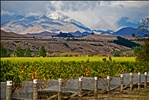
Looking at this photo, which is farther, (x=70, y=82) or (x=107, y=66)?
(x=107, y=66)

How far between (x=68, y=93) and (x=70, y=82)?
1610mm

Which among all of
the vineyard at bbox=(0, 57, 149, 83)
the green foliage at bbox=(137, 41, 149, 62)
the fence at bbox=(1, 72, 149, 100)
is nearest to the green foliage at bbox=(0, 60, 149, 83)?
the vineyard at bbox=(0, 57, 149, 83)

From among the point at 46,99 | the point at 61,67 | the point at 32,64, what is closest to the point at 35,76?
the point at 61,67

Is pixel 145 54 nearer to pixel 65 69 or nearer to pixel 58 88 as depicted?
pixel 58 88

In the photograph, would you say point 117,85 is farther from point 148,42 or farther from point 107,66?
Answer: point 107,66

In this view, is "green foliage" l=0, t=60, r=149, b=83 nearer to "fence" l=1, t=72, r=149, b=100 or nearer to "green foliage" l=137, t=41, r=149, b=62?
"fence" l=1, t=72, r=149, b=100

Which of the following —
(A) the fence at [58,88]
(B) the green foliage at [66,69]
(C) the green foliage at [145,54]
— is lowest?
(A) the fence at [58,88]

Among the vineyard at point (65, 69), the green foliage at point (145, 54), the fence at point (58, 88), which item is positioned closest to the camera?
the fence at point (58, 88)

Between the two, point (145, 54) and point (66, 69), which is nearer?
point (145, 54)

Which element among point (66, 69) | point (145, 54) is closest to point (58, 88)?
point (145, 54)

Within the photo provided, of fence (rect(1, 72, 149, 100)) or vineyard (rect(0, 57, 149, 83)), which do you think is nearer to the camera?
fence (rect(1, 72, 149, 100))

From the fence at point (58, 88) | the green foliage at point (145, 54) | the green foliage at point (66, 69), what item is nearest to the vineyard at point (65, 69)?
the green foliage at point (66, 69)

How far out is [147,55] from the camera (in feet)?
84.2

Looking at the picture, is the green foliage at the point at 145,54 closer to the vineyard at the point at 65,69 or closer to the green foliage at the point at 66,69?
the vineyard at the point at 65,69
